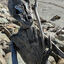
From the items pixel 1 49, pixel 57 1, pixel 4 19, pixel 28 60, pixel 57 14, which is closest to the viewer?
pixel 28 60

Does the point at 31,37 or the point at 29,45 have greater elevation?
the point at 31,37

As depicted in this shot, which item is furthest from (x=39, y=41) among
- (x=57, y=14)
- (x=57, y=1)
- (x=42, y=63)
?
(x=57, y=1)

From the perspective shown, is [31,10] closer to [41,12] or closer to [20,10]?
[20,10]

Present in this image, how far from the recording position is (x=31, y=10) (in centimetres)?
265

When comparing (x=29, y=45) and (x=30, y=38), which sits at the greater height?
(x=30, y=38)

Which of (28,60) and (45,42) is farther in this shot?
(28,60)

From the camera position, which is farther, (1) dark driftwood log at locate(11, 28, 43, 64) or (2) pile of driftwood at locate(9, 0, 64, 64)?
(1) dark driftwood log at locate(11, 28, 43, 64)

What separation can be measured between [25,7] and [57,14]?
901 cm

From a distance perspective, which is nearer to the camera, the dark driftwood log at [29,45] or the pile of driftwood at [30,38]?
the pile of driftwood at [30,38]

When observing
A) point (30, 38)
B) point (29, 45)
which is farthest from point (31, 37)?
point (29, 45)

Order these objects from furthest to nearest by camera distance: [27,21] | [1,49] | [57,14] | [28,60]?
1. [57,14]
2. [1,49]
3. [28,60]
4. [27,21]

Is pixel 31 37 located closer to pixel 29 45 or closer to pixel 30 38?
pixel 30 38

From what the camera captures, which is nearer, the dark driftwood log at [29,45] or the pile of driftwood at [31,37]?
the pile of driftwood at [31,37]

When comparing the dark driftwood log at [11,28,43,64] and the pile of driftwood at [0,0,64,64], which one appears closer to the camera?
the pile of driftwood at [0,0,64,64]
